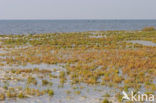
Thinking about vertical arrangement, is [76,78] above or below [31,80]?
below

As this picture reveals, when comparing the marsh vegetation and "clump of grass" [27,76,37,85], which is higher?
"clump of grass" [27,76,37,85]

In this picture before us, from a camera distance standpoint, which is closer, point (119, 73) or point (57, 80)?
point (57, 80)

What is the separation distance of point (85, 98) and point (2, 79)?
225 inches

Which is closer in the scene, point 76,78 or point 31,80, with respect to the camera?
point 31,80

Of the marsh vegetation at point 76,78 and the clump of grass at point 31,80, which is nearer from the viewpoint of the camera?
the marsh vegetation at point 76,78

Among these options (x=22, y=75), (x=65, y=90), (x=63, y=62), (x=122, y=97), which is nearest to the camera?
(x=122, y=97)

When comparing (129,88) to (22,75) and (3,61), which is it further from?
(3,61)

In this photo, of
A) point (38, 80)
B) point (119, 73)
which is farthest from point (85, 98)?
point (119, 73)

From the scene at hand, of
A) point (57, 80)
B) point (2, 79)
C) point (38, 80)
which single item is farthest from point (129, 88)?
point (2, 79)

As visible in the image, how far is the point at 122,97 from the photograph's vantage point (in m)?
11.1

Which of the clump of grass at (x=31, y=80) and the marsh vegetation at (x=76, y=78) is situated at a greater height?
the clump of grass at (x=31, y=80)

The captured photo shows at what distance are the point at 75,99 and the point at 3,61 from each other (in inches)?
446

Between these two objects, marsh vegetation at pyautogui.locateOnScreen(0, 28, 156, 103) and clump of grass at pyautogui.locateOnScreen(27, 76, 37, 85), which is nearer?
marsh vegetation at pyautogui.locateOnScreen(0, 28, 156, 103)

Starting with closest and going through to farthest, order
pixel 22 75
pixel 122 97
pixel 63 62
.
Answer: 1. pixel 122 97
2. pixel 22 75
3. pixel 63 62
